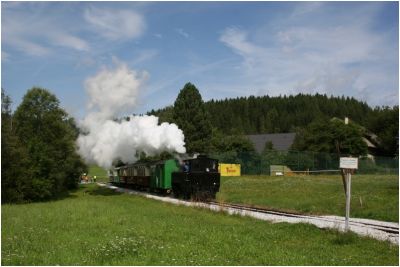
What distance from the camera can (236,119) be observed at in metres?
158

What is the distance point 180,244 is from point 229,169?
167 ft

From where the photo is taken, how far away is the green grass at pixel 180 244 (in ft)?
35.4

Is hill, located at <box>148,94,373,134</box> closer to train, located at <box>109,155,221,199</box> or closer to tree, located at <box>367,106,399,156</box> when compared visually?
tree, located at <box>367,106,399,156</box>

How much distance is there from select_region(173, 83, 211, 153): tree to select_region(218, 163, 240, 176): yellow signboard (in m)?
14.0

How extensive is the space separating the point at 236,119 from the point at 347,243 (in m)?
145

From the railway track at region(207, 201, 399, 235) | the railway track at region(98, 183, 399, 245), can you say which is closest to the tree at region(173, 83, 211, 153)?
the railway track at region(98, 183, 399, 245)

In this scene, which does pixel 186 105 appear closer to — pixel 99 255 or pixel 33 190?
pixel 33 190

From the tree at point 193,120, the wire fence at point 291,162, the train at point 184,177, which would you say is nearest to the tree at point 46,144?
the train at point 184,177

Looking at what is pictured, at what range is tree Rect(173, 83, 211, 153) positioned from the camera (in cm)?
7781

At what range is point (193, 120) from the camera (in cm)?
7981

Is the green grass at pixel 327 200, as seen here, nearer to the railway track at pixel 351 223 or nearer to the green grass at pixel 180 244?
the railway track at pixel 351 223

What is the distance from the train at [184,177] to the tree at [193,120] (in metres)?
31.4

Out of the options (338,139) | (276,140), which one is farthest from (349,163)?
(276,140)

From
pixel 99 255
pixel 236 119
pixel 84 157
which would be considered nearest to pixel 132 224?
pixel 99 255
